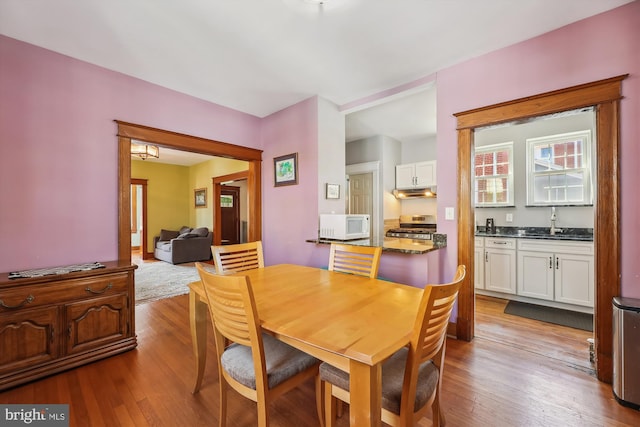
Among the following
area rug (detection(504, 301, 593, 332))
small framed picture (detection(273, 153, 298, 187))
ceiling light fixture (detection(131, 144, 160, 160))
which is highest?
ceiling light fixture (detection(131, 144, 160, 160))

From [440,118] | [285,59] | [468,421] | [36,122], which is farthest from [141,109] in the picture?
[468,421]

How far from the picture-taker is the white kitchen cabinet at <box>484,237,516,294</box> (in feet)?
11.3

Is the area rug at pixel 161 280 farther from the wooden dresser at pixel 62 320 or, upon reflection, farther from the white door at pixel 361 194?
the white door at pixel 361 194

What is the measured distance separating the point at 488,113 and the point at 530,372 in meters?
2.10

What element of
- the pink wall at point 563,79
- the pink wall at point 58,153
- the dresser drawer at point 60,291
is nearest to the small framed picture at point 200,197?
the pink wall at point 58,153

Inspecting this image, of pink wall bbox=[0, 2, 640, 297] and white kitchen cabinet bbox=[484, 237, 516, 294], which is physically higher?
pink wall bbox=[0, 2, 640, 297]

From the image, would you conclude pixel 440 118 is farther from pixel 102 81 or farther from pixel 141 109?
pixel 102 81

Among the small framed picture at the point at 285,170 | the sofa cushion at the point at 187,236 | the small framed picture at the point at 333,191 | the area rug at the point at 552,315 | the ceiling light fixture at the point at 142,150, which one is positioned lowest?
the area rug at the point at 552,315

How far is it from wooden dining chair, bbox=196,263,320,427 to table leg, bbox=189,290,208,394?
1.26ft

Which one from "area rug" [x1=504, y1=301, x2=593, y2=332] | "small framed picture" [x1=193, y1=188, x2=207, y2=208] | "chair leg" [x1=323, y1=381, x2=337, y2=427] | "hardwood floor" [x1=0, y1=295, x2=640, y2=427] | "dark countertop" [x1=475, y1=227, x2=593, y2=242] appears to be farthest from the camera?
"small framed picture" [x1=193, y1=188, x2=207, y2=208]

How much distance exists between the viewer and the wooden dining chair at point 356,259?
1948mm

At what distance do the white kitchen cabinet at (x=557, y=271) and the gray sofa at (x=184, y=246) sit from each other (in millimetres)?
6110

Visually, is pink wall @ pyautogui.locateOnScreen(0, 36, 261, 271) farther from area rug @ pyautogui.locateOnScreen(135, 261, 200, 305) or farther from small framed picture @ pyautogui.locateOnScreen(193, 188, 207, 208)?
small framed picture @ pyautogui.locateOnScreen(193, 188, 207, 208)

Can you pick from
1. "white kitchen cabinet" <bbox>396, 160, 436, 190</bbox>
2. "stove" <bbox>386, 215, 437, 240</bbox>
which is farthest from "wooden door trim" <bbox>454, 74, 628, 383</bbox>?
"stove" <bbox>386, 215, 437, 240</bbox>
